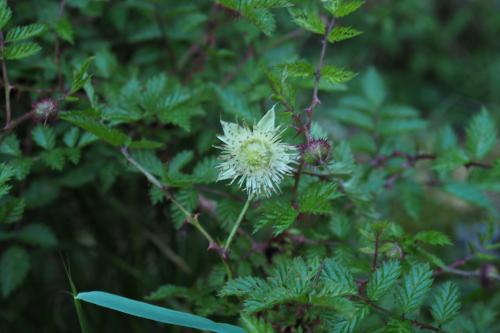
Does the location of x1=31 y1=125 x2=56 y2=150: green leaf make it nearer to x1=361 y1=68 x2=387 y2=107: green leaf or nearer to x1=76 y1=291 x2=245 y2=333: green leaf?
x1=76 y1=291 x2=245 y2=333: green leaf

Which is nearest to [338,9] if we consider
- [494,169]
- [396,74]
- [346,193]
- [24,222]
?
[346,193]

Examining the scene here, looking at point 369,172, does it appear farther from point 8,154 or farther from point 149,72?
point 8,154

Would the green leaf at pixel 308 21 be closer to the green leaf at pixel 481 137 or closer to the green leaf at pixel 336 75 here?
the green leaf at pixel 336 75

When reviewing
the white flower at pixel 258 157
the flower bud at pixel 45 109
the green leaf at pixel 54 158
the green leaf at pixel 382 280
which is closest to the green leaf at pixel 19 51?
the flower bud at pixel 45 109

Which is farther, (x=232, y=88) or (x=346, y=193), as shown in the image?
(x=232, y=88)

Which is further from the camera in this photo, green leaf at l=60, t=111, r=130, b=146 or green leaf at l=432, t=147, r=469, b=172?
green leaf at l=432, t=147, r=469, b=172

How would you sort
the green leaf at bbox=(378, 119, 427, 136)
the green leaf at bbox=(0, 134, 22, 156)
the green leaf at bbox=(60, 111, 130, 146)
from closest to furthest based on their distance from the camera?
the green leaf at bbox=(60, 111, 130, 146) → the green leaf at bbox=(0, 134, 22, 156) → the green leaf at bbox=(378, 119, 427, 136)

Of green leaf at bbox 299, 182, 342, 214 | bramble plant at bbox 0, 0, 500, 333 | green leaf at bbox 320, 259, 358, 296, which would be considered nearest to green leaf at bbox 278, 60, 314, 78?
bramble plant at bbox 0, 0, 500, 333
